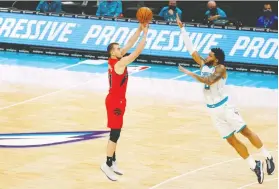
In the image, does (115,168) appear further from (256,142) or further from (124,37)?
(124,37)

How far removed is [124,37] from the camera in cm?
2500

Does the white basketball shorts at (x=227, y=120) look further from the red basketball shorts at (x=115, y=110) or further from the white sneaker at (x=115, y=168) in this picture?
the white sneaker at (x=115, y=168)

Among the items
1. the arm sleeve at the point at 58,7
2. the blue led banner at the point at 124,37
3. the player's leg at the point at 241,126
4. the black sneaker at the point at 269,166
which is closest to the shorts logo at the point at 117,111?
the player's leg at the point at 241,126

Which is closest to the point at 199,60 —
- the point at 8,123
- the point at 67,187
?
the point at 67,187

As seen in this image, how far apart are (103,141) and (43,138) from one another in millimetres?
1231

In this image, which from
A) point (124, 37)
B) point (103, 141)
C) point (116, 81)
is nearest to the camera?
point (116, 81)

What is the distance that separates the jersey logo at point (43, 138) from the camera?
16.2 m

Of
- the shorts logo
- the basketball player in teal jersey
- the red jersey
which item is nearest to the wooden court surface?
the basketball player in teal jersey

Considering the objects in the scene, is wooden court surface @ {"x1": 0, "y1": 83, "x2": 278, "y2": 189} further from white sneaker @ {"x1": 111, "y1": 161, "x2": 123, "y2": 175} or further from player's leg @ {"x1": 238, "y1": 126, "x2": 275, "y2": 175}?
player's leg @ {"x1": 238, "y1": 126, "x2": 275, "y2": 175}

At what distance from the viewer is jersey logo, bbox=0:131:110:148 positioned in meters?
16.2

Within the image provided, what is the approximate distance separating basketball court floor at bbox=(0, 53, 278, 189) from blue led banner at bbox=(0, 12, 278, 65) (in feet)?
4.93

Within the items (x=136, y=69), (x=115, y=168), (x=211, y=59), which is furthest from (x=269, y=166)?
(x=136, y=69)

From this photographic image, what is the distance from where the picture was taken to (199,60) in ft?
44.3

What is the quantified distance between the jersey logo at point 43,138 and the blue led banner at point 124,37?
26.1 ft
